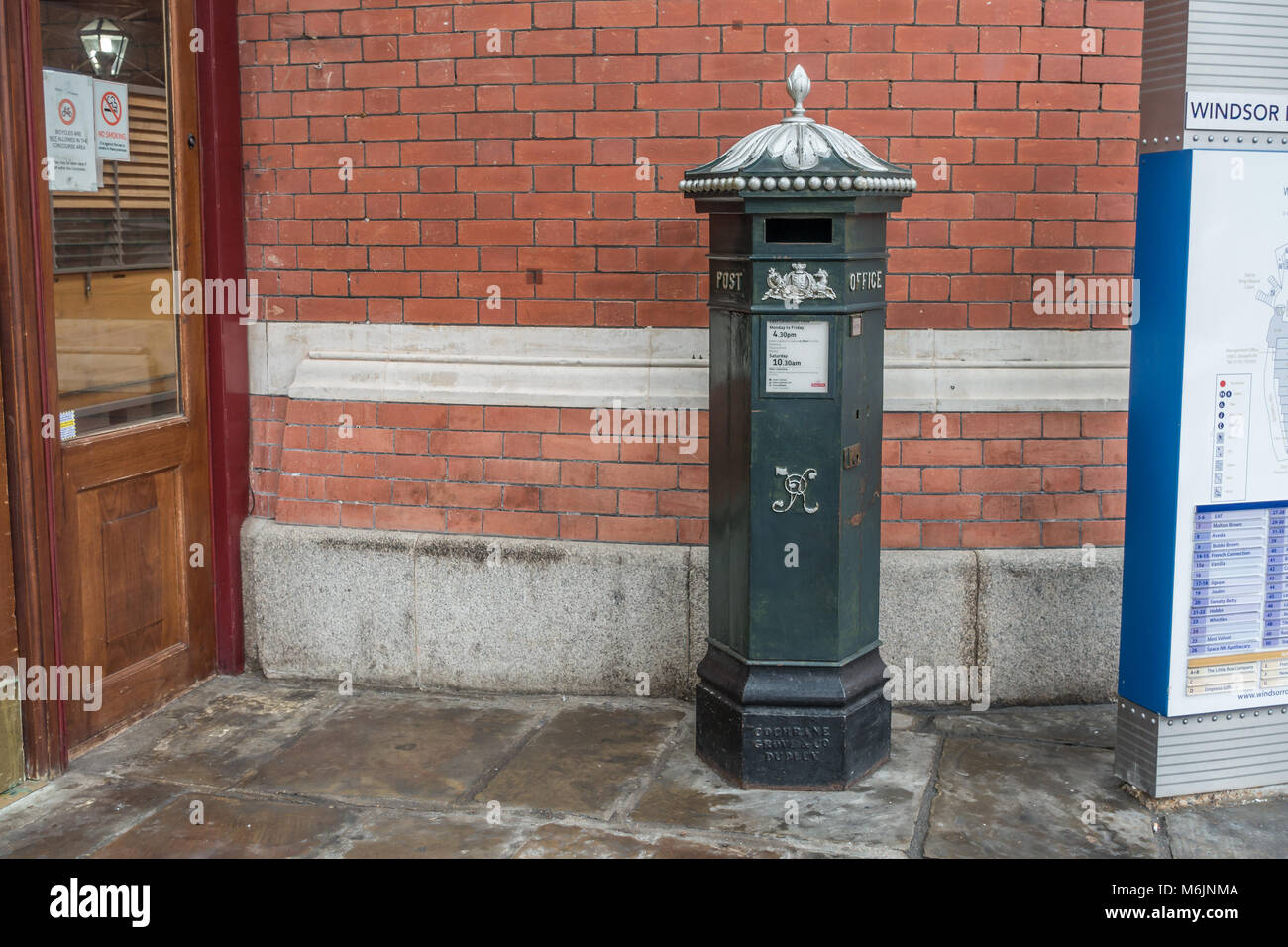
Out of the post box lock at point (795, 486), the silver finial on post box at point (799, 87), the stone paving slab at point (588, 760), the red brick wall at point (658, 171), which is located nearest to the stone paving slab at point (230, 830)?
the stone paving slab at point (588, 760)

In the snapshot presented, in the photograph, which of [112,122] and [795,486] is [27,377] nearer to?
[112,122]

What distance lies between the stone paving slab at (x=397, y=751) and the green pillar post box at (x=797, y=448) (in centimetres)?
95

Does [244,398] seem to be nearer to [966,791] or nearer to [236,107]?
[236,107]

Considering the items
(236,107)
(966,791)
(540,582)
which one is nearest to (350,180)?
(236,107)

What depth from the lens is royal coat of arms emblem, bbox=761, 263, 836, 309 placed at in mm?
Result: 4312

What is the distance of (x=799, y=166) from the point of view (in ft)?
13.7

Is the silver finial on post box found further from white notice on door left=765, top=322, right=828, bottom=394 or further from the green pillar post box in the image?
white notice on door left=765, top=322, right=828, bottom=394

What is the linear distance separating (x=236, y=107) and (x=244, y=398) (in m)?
1.35

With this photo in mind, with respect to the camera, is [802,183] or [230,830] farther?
[230,830]

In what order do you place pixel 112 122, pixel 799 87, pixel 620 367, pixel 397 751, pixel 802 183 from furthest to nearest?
pixel 620 367 → pixel 112 122 → pixel 397 751 → pixel 799 87 → pixel 802 183

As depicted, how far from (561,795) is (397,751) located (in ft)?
2.70

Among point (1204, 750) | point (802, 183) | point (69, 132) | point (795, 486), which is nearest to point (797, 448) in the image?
point (795, 486)

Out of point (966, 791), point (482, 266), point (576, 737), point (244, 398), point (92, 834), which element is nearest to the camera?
point (92, 834)

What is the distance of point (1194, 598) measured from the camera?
434 cm
